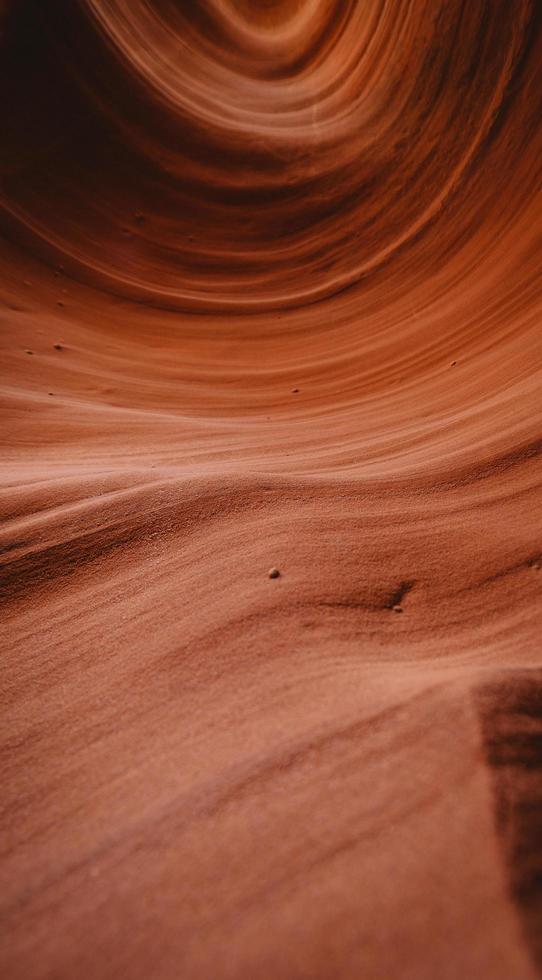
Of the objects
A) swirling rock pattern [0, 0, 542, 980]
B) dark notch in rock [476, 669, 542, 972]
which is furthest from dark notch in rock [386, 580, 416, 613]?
dark notch in rock [476, 669, 542, 972]

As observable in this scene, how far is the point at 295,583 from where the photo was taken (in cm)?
90

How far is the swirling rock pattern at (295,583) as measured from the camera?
52 centimetres

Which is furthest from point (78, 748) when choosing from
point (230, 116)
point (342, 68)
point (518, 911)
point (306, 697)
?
point (342, 68)

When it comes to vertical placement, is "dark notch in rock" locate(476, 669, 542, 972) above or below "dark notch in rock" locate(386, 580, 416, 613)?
below

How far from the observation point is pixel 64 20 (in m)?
3.26

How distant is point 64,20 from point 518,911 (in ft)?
14.5

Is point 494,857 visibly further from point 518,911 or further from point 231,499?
point 231,499

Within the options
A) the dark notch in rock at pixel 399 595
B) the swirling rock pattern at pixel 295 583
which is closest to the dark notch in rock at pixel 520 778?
the swirling rock pattern at pixel 295 583

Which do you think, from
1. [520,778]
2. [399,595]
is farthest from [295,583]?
[520,778]

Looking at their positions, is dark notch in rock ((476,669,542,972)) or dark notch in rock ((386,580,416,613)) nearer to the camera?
dark notch in rock ((476,669,542,972))

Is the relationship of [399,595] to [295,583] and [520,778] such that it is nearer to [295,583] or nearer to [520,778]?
[295,583]

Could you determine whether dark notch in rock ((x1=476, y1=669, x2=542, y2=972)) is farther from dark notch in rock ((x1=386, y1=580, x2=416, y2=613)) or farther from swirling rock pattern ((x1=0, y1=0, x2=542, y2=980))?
dark notch in rock ((x1=386, y1=580, x2=416, y2=613))

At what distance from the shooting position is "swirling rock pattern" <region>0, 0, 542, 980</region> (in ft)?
1.69

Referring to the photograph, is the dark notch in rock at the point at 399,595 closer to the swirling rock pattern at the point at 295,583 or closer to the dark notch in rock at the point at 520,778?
the swirling rock pattern at the point at 295,583
